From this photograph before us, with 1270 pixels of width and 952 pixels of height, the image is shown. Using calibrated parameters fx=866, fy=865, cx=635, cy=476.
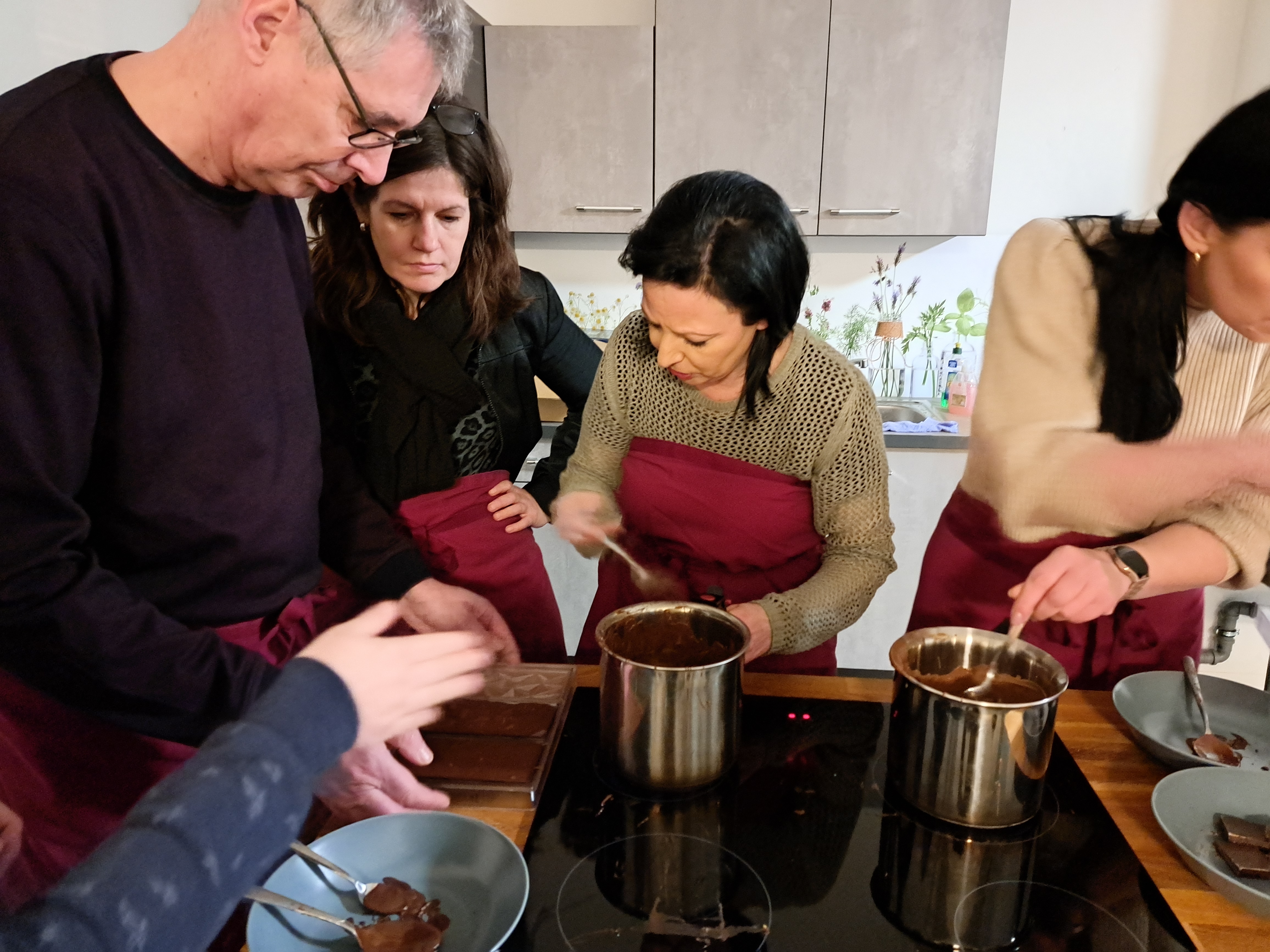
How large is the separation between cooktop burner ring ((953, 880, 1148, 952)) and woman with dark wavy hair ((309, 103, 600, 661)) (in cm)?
76

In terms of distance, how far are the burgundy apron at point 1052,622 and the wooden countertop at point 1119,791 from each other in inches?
3.5

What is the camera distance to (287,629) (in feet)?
3.44

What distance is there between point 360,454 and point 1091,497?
1.10 meters

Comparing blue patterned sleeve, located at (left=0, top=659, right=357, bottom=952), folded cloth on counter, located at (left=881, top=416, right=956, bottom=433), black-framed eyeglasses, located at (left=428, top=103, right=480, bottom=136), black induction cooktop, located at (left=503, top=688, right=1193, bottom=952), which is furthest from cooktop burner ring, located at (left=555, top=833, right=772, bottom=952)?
folded cloth on counter, located at (left=881, top=416, right=956, bottom=433)

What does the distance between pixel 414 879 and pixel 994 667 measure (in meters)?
0.66

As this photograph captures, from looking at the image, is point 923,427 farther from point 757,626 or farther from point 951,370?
point 757,626

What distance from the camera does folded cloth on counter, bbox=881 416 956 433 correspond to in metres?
2.54

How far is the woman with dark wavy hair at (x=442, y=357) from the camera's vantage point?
134 cm

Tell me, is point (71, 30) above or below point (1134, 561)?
above

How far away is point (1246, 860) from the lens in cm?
80

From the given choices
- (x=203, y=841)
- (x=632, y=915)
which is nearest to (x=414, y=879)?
(x=632, y=915)

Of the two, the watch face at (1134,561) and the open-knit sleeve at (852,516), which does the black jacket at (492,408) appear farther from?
the watch face at (1134,561)

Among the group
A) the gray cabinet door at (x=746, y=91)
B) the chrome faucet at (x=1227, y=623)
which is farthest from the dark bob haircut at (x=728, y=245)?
the chrome faucet at (x=1227, y=623)

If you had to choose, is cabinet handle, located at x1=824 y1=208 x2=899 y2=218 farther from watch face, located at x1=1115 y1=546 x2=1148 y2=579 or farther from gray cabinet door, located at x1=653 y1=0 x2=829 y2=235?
watch face, located at x1=1115 y1=546 x2=1148 y2=579
